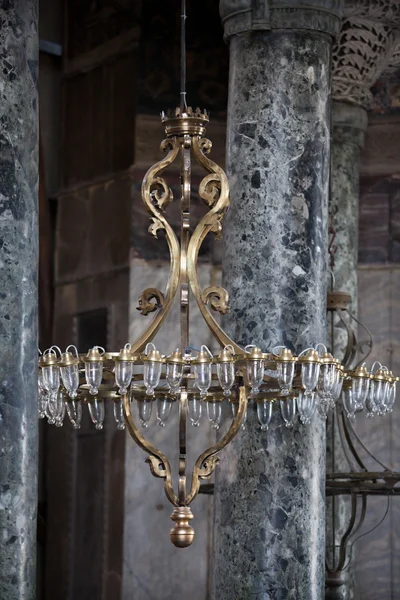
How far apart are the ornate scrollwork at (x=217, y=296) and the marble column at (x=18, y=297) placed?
70 centimetres

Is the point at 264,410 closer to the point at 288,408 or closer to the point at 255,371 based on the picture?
the point at 288,408

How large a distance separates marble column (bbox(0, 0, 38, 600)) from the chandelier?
142 mm

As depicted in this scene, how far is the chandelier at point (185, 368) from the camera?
5379 mm

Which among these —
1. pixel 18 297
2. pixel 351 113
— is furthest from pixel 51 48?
pixel 18 297

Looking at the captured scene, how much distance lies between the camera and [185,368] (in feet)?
18.0

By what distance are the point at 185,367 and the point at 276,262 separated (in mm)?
1437

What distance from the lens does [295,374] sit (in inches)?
222

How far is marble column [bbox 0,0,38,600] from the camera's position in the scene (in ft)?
18.4

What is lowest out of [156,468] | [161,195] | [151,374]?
[156,468]

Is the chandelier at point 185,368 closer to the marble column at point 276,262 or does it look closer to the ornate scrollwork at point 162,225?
the ornate scrollwork at point 162,225

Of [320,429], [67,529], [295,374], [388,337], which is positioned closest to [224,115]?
[388,337]

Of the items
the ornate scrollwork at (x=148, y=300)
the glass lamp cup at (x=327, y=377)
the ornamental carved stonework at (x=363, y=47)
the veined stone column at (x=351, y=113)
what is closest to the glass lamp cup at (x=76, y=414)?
the ornate scrollwork at (x=148, y=300)

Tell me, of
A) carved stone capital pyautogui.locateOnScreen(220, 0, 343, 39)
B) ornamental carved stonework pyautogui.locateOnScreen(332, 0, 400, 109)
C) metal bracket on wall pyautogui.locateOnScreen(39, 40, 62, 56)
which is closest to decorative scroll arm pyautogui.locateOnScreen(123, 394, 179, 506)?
carved stone capital pyautogui.locateOnScreen(220, 0, 343, 39)

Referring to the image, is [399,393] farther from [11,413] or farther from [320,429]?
[11,413]
